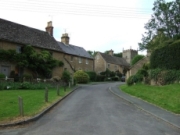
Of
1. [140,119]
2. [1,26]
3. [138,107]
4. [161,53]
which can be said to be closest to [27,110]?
[140,119]

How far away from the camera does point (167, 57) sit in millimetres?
28000

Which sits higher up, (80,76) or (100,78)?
(80,76)

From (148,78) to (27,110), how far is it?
63.4 ft

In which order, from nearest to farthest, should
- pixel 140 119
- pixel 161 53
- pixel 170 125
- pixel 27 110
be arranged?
1. pixel 170 125
2. pixel 140 119
3. pixel 27 110
4. pixel 161 53

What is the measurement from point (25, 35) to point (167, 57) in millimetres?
21993

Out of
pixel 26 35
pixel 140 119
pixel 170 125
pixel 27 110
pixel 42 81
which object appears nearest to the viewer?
pixel 170 125

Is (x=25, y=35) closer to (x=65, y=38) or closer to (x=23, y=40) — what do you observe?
(x=23, y=40)

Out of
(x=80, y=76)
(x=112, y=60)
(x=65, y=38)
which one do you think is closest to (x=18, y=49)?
(x=80, y=76)

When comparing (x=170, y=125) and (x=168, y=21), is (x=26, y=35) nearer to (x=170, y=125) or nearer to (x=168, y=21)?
(x=168, y=21)

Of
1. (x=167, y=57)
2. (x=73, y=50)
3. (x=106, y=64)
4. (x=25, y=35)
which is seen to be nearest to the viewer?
(x=167, y=57)

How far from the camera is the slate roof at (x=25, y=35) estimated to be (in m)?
36.8

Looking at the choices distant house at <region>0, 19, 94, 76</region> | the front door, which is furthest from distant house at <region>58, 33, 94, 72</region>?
the front door

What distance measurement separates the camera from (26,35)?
40094 millimetres

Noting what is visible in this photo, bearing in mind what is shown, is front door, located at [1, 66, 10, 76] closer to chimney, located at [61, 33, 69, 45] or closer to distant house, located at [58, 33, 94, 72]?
distant house, located at [58, 33, 94, 72]
